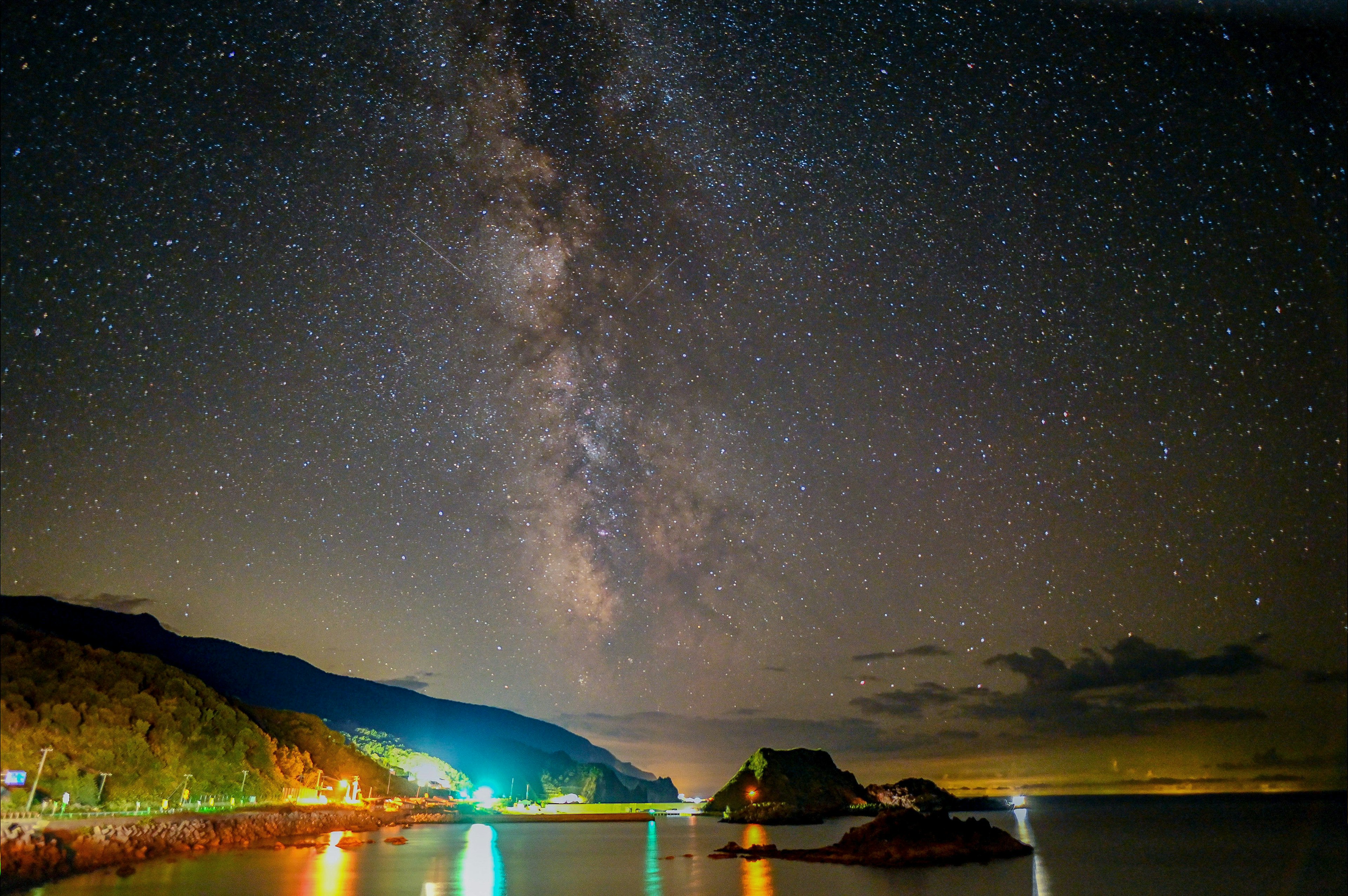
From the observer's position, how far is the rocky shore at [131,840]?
29.8 m

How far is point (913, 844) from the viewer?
47.6 m

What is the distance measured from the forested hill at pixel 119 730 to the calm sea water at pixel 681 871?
717cm

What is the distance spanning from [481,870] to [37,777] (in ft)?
69.0

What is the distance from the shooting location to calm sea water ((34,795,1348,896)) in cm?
3603

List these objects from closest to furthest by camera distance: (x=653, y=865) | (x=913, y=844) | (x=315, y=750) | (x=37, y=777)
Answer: (x=37, y=777) → (x=913, y=844) → (x=653, y=865) → (x=315, y=750)

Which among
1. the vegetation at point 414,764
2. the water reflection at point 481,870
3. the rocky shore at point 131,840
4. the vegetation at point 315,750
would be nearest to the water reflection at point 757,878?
the water reflection at point 481,870

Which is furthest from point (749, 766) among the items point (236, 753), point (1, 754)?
point (1, 754)

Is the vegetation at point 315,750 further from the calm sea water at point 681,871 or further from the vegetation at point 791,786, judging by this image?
the vegetation at point 791,786

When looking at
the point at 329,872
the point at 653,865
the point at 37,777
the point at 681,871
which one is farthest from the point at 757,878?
the point at 37,777

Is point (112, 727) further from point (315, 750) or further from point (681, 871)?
point (315, 750)

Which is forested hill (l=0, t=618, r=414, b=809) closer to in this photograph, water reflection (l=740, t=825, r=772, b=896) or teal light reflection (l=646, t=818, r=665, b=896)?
teal light reflection (l=646, t=818, r=665, b=896)

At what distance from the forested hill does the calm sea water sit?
717 cm

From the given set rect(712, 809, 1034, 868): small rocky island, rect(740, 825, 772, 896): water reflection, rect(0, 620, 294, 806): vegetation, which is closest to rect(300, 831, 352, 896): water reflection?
rect(0, 620, 294, 806): vegetation

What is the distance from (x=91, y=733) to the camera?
44438 millimetres
